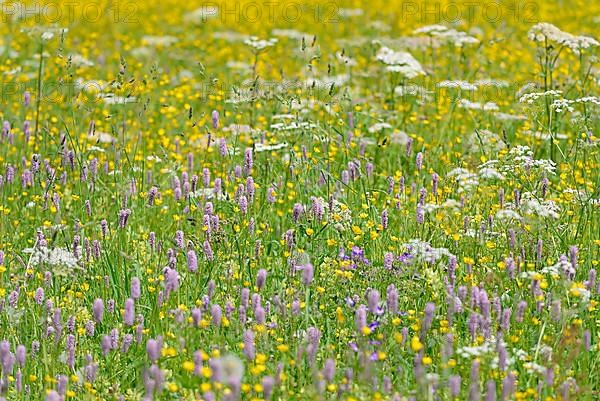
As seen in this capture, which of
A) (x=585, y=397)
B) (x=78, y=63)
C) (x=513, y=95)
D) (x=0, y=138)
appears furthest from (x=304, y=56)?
(x=585, y=397)

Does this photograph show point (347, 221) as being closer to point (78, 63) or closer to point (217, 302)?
point (217, 302)

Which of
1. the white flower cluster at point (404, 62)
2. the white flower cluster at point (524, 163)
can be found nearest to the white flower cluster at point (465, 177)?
the white flower cluster at point (524, 163)

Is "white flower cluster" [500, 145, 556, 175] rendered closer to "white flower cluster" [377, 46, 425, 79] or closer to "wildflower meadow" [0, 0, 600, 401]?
"wildflower meadow" [0, 0, 600, 401]

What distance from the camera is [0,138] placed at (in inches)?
267

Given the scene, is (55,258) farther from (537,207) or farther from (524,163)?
(524,163)

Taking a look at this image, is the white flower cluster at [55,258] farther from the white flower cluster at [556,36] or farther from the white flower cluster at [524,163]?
the white flower cluster at [556,36]

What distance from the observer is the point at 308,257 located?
456 cm

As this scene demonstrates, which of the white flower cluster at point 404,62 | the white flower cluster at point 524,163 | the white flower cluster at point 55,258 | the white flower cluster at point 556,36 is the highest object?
the white flower cluster at point 556,36

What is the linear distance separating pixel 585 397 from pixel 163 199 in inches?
115

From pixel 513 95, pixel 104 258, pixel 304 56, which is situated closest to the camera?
pixel 104 258

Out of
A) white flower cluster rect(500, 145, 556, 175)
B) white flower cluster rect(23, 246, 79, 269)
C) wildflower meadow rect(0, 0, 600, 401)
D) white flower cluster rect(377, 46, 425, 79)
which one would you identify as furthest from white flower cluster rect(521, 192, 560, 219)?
white flower cluster rect(377, 46, 425, 79)

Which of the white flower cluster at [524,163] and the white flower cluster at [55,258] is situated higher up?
the white flower cluster at [524,163]

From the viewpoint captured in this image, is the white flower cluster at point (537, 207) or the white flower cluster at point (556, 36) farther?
the white flower cluster at point (556, 36)

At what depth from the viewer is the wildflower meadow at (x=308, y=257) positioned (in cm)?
368
